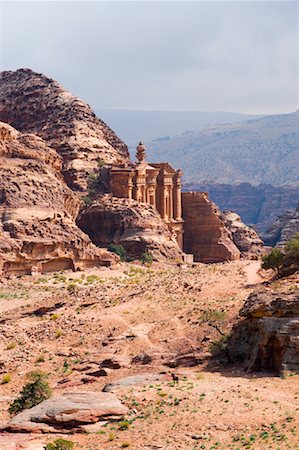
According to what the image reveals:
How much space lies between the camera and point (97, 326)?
136ft

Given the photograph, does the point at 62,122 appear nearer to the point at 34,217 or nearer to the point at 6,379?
the point at 34,217

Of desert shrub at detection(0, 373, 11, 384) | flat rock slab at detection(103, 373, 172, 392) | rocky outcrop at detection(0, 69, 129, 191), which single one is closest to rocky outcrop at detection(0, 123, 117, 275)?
rocky outcrop at detection(0, 69, 129, 191)

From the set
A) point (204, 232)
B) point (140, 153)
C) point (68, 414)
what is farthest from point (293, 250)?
point (204, 232)

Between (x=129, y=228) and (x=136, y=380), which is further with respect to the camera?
(x=129, y=228)

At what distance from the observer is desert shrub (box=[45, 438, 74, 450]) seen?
918 inches

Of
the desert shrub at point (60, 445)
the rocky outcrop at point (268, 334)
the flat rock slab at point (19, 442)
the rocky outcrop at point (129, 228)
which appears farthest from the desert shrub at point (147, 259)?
the desert shrub at point (60, 445)

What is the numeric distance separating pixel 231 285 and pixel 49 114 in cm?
5028

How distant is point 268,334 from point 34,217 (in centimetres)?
3320

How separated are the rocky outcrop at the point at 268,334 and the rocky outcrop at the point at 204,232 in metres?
50.9

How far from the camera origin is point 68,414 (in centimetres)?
2678

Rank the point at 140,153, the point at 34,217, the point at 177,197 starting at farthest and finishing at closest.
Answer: the point at 177,197 < the point at 140,153 < the point at 34,217

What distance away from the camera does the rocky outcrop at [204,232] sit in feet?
280

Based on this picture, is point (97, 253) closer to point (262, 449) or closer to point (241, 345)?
point (241, 345)

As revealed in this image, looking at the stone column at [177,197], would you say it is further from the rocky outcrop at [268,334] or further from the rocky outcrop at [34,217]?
the rocky outcrop at [268,334]
